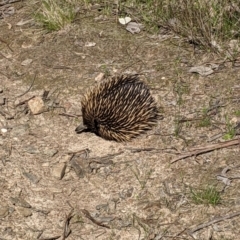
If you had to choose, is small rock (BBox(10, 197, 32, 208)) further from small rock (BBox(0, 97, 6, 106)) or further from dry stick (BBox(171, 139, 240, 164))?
Answer: small rock (BBox(0, 97, 6, 106))

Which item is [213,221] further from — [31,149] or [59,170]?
[31,149]

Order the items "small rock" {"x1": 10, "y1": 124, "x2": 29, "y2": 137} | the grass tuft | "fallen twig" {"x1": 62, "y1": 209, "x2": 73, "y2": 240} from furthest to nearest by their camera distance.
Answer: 1. the grass tuft
2. "small rock" {"x1": 10, "y1": 124, "x2": 29, "y2": 137}
3. "fallen twig" {"x1": 62, "y1": 209, "x2": 73, "y2": 240}

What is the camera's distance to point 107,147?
17.4 feet

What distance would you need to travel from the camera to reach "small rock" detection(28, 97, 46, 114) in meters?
5.71

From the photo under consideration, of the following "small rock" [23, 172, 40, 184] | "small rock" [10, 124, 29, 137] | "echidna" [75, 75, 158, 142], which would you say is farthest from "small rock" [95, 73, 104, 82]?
"small rock" [23, 172, 40, 184]

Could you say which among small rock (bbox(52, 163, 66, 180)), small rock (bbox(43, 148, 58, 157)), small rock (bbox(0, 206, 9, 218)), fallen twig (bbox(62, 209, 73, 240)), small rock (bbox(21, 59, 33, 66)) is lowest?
small rock (bbox(43, 148, 58, 157))

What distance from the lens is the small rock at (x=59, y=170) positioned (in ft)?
16.3

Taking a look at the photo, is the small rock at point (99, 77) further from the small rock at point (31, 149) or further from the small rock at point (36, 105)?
the small rock at point (31, 149)

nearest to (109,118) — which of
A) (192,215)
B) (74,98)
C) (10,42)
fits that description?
(74,98)

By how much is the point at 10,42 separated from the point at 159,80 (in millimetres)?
1799

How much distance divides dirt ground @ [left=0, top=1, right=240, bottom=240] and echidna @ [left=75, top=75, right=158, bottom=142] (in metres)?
0.08

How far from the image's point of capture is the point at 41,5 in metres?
7.00

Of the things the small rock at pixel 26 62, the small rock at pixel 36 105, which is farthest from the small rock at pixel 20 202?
the small rock at pixel 26 62

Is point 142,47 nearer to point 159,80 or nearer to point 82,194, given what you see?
point 159,80
